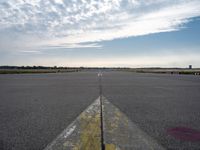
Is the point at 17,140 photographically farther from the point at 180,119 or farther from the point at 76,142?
the point at 180,119

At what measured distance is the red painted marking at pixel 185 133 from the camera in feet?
18.1

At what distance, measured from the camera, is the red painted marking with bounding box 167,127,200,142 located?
5.51 meters

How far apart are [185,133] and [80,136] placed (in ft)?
8.49

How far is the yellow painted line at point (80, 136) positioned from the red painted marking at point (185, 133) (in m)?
1.83

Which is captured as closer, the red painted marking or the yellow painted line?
the yellow painted line

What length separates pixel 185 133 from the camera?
593 centimetres

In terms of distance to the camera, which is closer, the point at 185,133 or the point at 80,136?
the point at 80,136

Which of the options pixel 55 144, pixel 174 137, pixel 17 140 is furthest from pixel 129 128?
pixel 17 140

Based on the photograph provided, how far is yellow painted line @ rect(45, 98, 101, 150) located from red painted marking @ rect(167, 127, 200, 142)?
1.83 metres

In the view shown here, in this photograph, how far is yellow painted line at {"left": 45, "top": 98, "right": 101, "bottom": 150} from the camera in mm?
4793

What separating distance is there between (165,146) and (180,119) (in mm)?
2949

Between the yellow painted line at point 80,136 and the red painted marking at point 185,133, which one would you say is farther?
the red painted marking at point 185,133

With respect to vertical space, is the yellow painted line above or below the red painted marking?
above

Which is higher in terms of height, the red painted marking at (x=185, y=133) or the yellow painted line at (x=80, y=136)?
the yellow painted line at (x=80, y=136)
